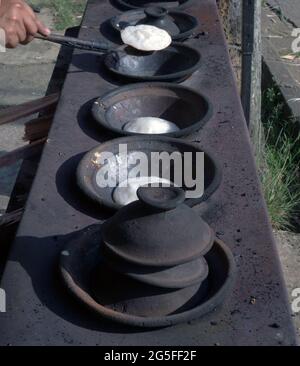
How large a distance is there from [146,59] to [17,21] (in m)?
0.66

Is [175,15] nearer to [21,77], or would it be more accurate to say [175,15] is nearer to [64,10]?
[21,77]

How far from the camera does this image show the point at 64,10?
8.02 m

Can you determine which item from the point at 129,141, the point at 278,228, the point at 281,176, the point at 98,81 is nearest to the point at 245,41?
the point at 281,176

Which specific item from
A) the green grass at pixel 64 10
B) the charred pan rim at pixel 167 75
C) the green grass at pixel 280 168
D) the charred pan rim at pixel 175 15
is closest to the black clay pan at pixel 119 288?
the charred pan rim at pixel 167 75

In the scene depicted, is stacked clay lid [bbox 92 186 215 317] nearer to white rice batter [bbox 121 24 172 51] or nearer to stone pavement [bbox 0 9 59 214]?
white rice batter [bbox 121 24 172 51]

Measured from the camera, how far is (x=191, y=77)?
331 centimetres

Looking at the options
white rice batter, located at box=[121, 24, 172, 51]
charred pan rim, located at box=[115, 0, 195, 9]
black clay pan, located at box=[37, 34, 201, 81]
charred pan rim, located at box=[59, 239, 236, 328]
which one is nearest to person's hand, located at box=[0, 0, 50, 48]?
black clay pan, located at box=[37, 34, 201, 81]

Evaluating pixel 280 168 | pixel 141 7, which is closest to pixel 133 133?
pixel 141 7

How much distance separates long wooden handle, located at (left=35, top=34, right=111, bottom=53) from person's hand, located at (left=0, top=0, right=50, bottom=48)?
8 centimetres

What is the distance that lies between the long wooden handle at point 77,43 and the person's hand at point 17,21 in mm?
77

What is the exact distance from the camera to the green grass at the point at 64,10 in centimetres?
770

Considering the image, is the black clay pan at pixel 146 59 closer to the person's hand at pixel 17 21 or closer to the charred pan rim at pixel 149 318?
the person's hand at pixel 17 21

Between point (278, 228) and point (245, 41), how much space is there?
1.20 m

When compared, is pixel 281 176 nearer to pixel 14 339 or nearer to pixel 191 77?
pixel 191 77
